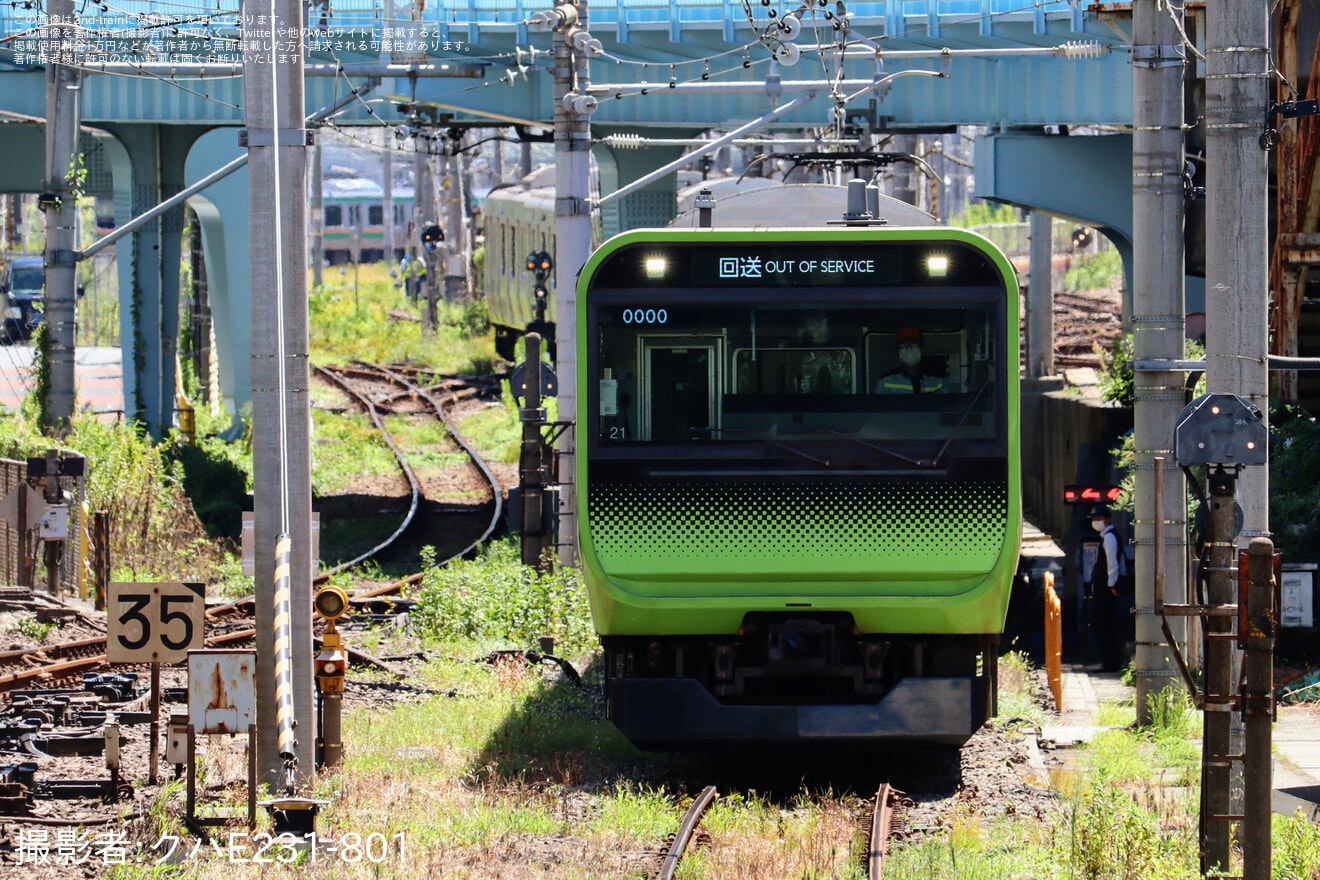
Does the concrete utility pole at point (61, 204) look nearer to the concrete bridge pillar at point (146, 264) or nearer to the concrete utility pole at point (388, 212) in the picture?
the concrete bridge pillar at point (146, 264)

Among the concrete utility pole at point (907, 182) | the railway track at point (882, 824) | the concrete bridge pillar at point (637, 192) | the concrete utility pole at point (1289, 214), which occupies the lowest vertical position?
the railway track at point (882, 824)

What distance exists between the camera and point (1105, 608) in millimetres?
17109

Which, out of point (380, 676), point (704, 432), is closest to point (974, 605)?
point (704, 432)

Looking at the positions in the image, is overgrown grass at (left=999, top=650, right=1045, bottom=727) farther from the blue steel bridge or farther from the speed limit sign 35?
the blue steel bridge

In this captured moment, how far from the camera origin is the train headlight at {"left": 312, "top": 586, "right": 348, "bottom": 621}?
399 inches

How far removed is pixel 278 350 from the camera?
30.1 ft

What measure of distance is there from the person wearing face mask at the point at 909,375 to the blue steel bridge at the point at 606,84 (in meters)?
12.1

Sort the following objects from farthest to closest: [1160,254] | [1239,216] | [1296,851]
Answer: [1160,254]
[1239,216]
[1296,851]

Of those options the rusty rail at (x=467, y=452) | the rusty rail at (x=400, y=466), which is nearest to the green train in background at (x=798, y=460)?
the rusty rail at (x=400, y=466)

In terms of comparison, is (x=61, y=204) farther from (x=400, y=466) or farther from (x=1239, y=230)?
(x=1239, y=230)

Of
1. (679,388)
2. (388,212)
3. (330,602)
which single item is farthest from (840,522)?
(388,212)

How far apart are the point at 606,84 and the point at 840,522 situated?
49.8 ft

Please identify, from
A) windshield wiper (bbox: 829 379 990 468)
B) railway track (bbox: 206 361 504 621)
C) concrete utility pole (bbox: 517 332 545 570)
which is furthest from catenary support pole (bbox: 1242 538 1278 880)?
railway track (bbox: 206 361 504 621)

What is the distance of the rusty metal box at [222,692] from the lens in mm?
Answer: 8688
